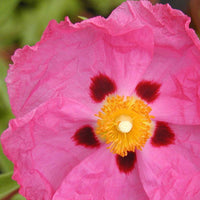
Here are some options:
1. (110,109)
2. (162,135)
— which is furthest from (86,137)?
(162,135)

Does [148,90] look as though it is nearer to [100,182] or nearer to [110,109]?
[110,109]

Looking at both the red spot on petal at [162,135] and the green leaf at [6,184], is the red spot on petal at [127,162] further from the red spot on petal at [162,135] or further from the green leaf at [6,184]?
the green leaf at [6,184]

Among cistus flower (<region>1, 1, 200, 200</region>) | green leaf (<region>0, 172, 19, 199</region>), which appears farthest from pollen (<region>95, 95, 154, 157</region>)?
green leaf (<region>0, 172, 19, 199</region>)

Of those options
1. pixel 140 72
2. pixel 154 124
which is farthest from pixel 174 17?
pixel 154 124

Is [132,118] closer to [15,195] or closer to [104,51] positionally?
[104,51]

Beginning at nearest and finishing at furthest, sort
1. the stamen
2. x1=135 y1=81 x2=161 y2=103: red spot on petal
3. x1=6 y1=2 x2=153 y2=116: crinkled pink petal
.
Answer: x1=6 y1=2 x2=153 y2=116: crinkled pink petal < the stamen < x1=135 y1=81 x2=161 y2=103: red spot on petal

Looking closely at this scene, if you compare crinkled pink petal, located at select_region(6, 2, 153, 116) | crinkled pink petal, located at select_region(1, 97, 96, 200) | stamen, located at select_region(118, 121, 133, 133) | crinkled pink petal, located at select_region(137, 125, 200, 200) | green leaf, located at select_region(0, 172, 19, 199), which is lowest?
crinkled pink petal, located at select_region(137, 125, 200, 200)

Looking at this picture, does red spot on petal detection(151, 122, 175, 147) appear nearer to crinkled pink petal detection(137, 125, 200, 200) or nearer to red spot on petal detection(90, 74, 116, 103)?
crinkled pink petal detection(137, 125, 200, 200)
